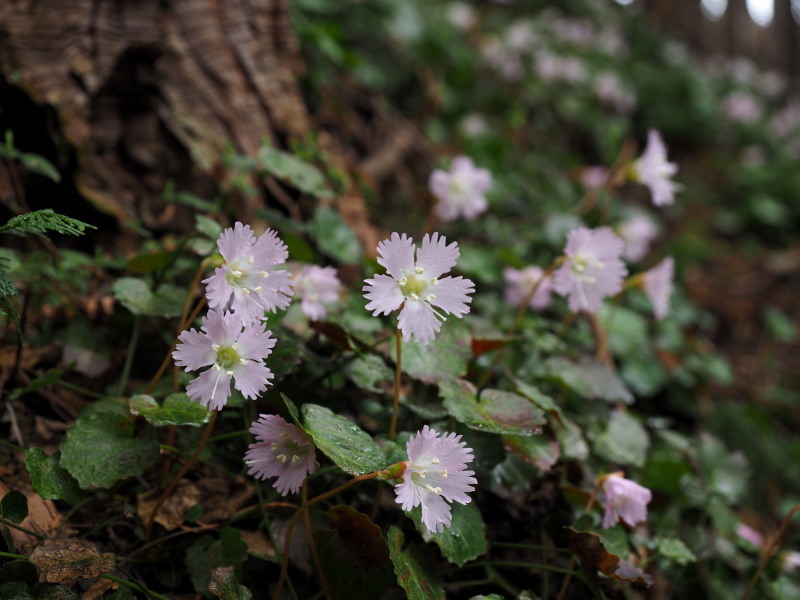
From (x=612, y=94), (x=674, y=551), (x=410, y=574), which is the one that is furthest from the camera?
(x=612, y=94)

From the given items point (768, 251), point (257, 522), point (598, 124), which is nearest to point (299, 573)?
point (257, 522)

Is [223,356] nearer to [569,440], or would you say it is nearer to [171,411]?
[171,411]

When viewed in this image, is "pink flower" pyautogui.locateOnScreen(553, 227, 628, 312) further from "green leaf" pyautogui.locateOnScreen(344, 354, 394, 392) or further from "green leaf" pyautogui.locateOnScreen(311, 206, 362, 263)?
"green leaf" pyautogui.locateOnScreen(311, 206, 362, 263)

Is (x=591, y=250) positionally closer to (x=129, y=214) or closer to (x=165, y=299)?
(x=165, y=299)

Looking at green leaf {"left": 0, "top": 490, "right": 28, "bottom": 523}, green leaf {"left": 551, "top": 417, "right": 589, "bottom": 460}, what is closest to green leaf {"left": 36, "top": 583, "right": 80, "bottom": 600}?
green leaf {"left": 0, "top": 490, "right": 28, "bottom": 523}

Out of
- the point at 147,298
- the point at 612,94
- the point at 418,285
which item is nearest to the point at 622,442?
the point at 418,285

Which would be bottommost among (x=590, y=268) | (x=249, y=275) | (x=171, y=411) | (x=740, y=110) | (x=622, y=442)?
(x=740, y=110)
